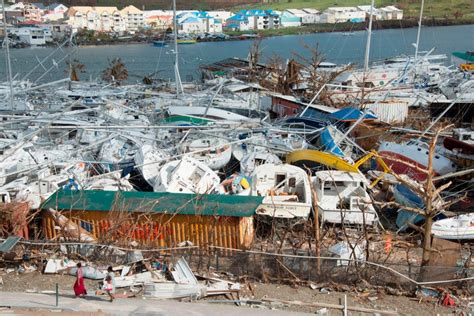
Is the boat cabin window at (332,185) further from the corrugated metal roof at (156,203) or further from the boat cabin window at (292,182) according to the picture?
the corrugated metal roof at (156,203)

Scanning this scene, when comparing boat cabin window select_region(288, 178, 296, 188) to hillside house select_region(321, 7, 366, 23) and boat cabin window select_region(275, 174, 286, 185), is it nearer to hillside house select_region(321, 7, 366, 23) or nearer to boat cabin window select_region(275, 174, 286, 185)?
boat cabin window select_region(275, 174, 286, 185)

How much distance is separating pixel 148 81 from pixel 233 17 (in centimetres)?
12864

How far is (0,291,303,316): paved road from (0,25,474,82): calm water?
53656mm

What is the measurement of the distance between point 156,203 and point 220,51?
10151 centimetres

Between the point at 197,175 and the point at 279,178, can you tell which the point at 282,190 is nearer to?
the point at 279,178

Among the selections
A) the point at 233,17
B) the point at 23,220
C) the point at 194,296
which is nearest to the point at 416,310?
the point at 194,296

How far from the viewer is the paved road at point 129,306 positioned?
11070 mm

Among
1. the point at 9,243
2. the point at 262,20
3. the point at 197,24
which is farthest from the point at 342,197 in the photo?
the point at 262,20

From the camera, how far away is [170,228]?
1460 centimetres

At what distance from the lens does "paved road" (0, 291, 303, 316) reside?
11070 millimetres

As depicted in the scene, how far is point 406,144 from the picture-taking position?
20812mm

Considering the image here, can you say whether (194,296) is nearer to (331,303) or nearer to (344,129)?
(331,303)

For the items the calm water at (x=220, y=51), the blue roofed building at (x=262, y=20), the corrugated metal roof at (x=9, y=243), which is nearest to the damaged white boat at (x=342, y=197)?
the corrugated metal roof at (x=9, y=243)

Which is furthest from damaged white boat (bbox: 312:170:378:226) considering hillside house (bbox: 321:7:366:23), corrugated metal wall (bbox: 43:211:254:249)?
hillside house (bbox: 321:7:366:23)
